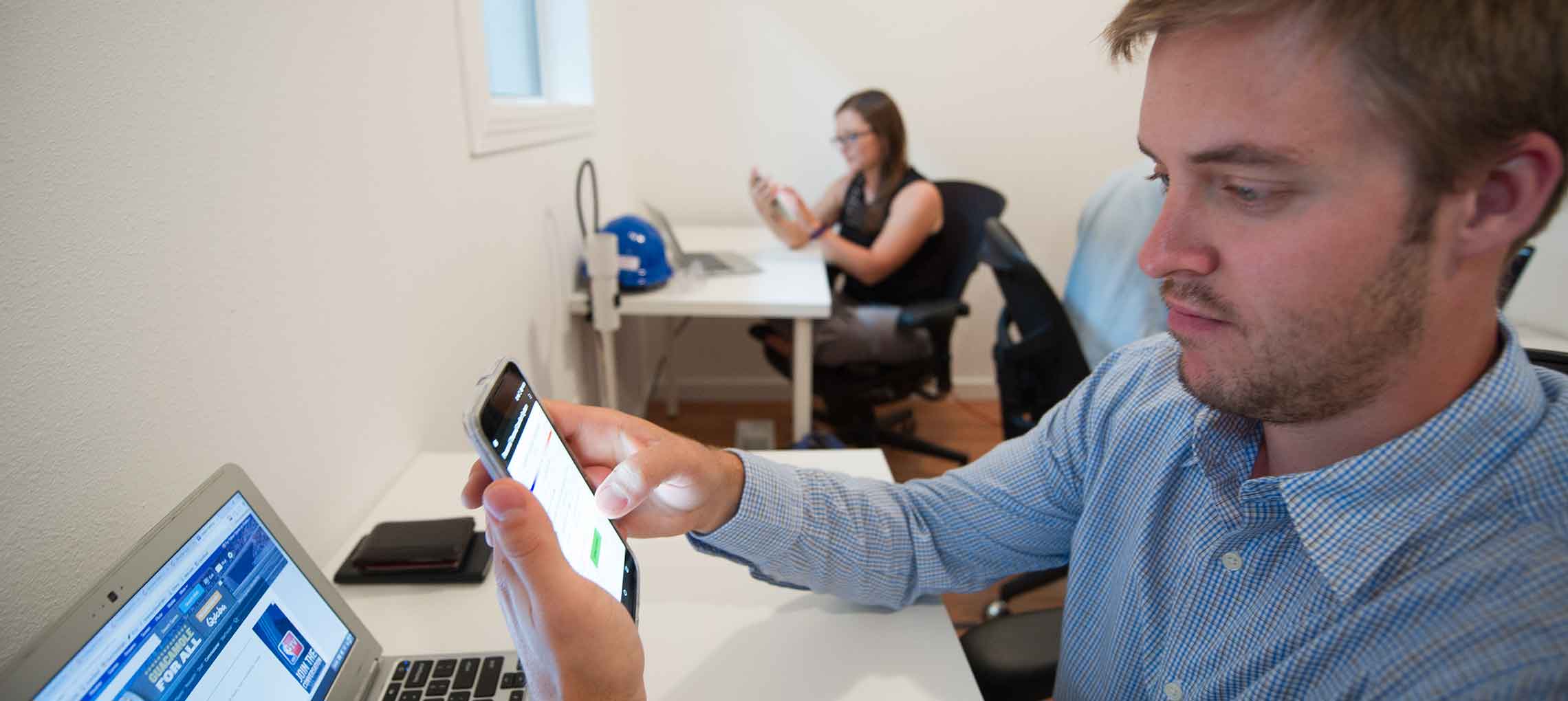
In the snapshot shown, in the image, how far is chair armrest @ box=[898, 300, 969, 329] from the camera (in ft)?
7.11

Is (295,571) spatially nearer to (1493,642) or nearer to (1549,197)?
(1493,642)

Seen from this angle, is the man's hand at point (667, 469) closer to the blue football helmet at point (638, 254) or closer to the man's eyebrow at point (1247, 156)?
the man's eyebrow at point (1247, 156)

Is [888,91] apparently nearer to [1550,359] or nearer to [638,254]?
[638,254]

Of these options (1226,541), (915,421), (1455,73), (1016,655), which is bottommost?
(915,421)

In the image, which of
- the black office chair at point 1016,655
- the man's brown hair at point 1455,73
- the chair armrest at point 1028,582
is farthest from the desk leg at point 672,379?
the man's brown hair at point 1455,73

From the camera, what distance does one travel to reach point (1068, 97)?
9.40ft

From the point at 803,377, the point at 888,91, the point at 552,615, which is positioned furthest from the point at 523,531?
the point at 888,91

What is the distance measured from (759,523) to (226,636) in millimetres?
444

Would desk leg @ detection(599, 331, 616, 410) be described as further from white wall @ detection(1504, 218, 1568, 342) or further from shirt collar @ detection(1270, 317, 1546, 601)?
white wall @ detection(1504, 218, 1568, 342)

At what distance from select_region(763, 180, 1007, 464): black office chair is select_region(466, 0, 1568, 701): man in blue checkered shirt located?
1491 mm

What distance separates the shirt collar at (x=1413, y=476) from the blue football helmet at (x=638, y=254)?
158cm

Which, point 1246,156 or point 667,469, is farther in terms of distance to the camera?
point 667,469

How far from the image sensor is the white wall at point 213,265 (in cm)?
52

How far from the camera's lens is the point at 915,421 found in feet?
9.73
